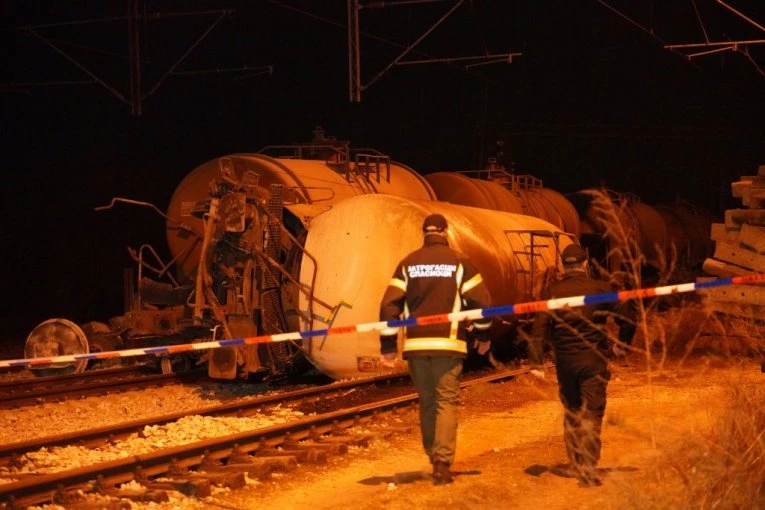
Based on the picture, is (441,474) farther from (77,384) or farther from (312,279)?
(77,384)

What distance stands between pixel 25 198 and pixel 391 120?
1512 centimetres

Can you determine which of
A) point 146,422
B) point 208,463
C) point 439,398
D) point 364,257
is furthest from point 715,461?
point 364,257

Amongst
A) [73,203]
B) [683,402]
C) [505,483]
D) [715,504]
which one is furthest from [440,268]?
[73,203]

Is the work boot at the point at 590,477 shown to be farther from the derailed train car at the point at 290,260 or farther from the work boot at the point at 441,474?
the derailed train car at the point at 290,260

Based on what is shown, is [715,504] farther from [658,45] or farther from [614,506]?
[658,45]

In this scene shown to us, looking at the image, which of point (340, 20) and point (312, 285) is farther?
point (340, 20)

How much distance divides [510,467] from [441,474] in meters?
0.97

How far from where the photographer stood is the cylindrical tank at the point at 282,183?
47.1ft

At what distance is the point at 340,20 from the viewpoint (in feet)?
109

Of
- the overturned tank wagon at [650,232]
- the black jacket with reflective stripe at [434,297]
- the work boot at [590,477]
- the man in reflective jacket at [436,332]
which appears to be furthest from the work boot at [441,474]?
the overturned tank wagon at [650,232]

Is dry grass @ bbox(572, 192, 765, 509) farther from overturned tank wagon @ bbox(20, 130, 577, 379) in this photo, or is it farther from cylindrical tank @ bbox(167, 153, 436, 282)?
cylindrical tank @ bbox(167, 153, 436, 282)

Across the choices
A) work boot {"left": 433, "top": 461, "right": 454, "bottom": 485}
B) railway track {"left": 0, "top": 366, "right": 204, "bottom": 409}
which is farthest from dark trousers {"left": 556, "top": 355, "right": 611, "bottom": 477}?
railway track {"left": 0, "top": 366, "right": 204, "bottom": 409}

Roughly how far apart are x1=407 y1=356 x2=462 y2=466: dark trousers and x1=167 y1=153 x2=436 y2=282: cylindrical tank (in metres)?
6.13

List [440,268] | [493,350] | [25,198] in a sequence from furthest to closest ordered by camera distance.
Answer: [25,198], [493,350], [440,268]
